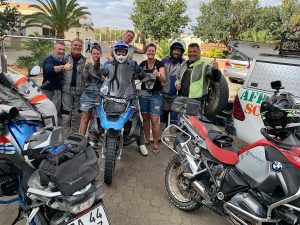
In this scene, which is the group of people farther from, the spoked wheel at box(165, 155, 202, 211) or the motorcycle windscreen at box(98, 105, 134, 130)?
the spoked wheel at box(165, 155, 202, 211)

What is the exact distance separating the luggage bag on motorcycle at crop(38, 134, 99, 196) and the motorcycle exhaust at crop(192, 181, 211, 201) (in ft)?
4.42

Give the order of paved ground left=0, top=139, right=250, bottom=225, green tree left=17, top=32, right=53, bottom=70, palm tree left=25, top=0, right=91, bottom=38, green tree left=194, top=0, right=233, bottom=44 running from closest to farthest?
paved ground left=0, top=139, right=250, bottom=225, green tree left=17, top=32, right=53, bottom=70, palm tree left=25, top=0, right=91, bottom=38, green tree left=194, top=0, right=233, bottom=44

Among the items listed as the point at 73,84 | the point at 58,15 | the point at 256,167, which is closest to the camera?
the point at 256,167

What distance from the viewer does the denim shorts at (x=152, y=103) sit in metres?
5.14

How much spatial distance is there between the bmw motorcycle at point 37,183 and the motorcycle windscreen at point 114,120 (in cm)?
124

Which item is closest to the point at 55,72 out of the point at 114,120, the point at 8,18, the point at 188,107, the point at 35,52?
the point at 114,120

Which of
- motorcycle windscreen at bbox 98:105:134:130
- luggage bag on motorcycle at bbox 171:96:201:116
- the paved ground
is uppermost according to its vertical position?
luggage bag on motorcycle at bbox 171:96:201:116

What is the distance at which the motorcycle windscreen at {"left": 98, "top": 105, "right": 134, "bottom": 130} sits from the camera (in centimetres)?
400

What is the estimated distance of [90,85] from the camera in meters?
5.08

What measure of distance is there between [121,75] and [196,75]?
4.09ft

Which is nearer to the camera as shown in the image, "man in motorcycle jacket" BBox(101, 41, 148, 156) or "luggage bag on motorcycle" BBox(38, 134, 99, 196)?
"luggage bag on motorcycle" BBox(38, 134, 99, 196)

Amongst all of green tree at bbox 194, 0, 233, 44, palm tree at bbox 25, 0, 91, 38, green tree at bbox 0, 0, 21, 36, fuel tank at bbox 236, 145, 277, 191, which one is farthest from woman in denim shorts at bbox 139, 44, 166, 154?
green tree at bbox 194, 0, 233, 44

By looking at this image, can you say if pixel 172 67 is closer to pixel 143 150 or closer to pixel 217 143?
pixel 143 150

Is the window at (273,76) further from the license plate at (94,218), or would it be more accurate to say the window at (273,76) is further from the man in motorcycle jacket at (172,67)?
the license plate at (94,218)
